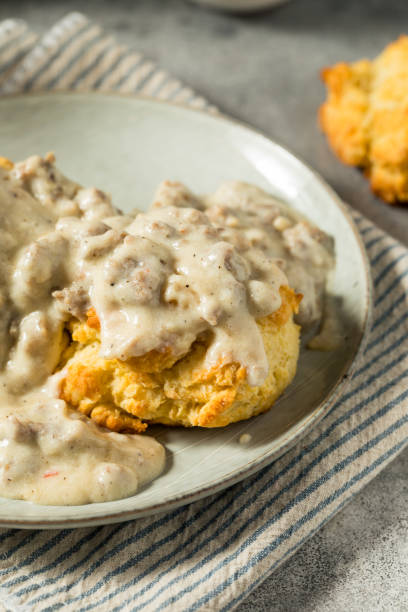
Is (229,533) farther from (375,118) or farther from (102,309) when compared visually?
(375,118)

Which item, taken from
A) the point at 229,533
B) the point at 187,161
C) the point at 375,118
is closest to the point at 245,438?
the point at 229,533

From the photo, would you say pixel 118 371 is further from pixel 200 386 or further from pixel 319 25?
pixel 319 25

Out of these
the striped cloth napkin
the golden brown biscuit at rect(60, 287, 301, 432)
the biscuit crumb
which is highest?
the golden brown biscuit at rect(60, 287, 301, 432)

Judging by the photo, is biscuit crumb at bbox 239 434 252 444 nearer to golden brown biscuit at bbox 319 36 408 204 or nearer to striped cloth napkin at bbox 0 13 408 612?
striped cloth napkin at bbox 0 13 408 612

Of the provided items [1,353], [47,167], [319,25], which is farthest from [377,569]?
[319,25]

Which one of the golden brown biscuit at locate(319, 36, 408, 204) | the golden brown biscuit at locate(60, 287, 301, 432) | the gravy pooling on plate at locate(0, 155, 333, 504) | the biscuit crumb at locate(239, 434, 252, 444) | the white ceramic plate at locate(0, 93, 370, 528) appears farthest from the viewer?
the golden brown biscuit at locate(319, 36, 408, 204)

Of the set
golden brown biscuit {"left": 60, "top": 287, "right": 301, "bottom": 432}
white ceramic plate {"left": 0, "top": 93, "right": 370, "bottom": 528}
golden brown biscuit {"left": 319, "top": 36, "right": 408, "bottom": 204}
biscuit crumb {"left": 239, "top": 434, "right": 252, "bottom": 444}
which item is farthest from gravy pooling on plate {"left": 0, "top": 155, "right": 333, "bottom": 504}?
golden brown biscuit {"left": 319, "top": 36, "right": 408, "bottom": 204}
